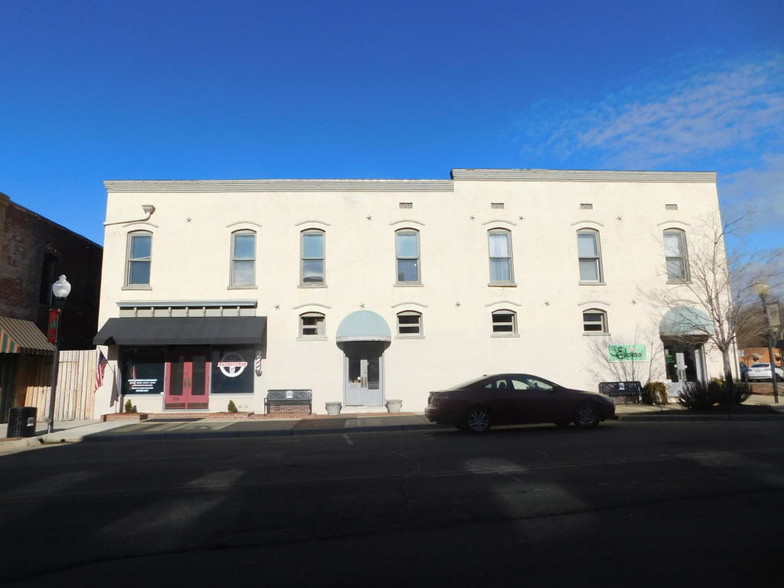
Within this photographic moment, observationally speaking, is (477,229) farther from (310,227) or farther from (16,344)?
(16,344)

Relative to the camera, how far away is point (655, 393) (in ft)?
60.0

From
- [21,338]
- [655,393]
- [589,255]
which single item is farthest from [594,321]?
[21,338]

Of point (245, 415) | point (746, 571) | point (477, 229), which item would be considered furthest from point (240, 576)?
point (477, 229)

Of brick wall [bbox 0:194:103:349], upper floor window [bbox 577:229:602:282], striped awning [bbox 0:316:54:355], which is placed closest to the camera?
striped awning [bbox 0:316:54:355]

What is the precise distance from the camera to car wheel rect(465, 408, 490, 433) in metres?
12.7

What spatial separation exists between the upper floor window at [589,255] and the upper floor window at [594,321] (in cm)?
122

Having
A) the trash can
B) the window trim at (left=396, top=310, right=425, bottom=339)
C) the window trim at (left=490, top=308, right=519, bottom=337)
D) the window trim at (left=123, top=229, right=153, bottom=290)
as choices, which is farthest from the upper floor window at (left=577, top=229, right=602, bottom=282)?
the trash can

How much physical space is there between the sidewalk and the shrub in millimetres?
880

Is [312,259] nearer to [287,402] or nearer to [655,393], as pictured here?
[287,402]

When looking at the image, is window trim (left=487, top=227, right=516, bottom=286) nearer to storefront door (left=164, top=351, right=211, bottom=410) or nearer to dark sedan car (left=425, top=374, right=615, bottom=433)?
dark sedan car (left=425, top=374, right=615, bottom=433)

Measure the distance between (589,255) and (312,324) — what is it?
35.0 ft

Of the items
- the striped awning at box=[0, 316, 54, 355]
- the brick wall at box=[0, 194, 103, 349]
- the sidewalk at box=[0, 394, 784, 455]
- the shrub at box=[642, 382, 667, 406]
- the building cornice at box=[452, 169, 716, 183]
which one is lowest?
the sidewalk at box=[0, 394, 784, 455]

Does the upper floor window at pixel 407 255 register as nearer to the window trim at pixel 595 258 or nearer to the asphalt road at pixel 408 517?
the window trim at pixel 595 258

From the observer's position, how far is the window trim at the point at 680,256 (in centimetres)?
1986
